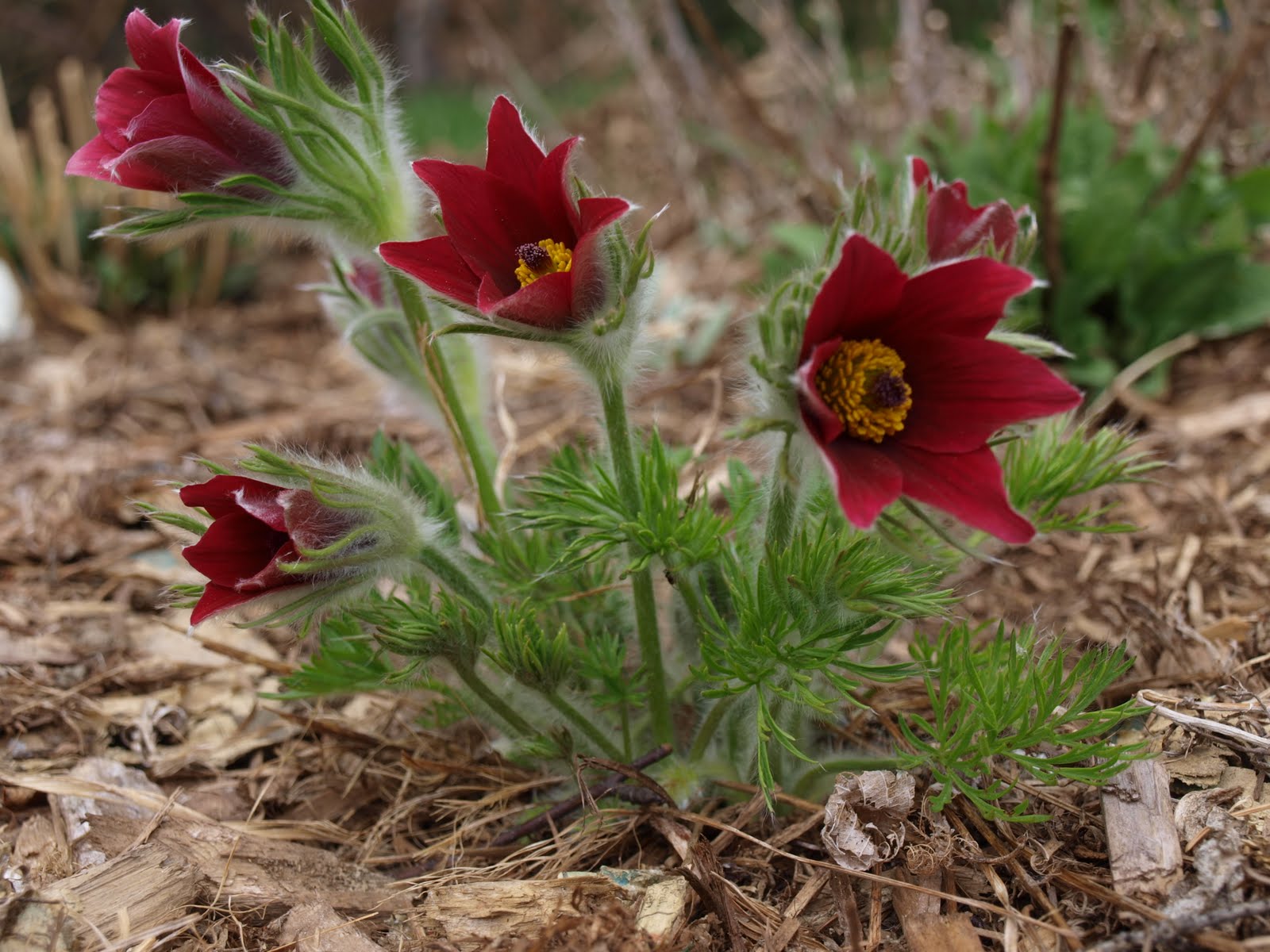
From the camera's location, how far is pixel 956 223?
1387 mm

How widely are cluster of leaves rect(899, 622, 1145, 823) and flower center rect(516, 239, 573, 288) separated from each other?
67 centimetres

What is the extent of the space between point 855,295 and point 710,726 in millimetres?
659

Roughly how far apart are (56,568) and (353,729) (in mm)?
877

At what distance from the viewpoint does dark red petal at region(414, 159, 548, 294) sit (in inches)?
47.5

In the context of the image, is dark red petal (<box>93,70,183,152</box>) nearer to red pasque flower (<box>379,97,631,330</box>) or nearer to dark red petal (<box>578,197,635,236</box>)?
red pasque flower (<box>379,97,631,330</box>)

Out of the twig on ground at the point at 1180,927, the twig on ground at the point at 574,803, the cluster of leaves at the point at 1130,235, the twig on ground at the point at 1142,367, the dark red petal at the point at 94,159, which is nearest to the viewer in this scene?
the twig on ground at the point at 1180,927

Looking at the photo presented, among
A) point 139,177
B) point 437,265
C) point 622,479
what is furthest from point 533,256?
point 139,177

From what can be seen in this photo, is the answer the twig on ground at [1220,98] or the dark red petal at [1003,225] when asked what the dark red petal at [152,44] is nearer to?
the dark red petal at [1003,225]

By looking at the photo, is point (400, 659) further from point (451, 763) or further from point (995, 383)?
point (995, 383)

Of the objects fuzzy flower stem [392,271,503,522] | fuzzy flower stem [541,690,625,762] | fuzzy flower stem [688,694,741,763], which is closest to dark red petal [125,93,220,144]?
fuzzy flower stem [392,271,503,522]

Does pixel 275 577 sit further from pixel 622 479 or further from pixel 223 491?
pixel 622 479

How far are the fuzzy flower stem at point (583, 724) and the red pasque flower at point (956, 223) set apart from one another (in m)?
0.78

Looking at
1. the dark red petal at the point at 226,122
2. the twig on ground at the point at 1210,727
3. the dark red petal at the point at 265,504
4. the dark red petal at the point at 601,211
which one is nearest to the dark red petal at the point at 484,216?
the dark red petal at the point at 601,211

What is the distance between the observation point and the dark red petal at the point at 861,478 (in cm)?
102
